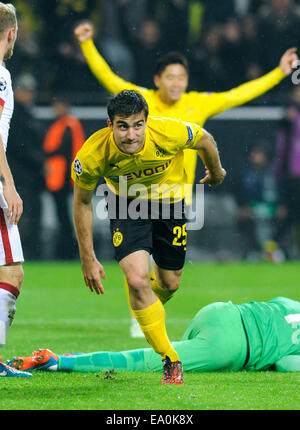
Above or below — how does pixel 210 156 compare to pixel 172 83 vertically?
below

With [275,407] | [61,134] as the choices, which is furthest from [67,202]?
[275,407]

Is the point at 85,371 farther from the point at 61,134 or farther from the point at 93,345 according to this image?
the point at 61,134

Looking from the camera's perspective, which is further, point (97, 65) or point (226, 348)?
point (97, 65)

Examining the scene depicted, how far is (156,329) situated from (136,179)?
95 cm

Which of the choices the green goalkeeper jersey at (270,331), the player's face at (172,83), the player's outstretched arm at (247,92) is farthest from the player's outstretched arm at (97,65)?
the green goalkeeper jersey at (270,331)

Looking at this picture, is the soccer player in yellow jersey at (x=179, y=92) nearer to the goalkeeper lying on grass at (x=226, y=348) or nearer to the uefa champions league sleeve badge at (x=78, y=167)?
the goalkeeper lying on grass at (x=226, y=348)

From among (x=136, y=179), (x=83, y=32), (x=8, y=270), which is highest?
(x=83, y=32)

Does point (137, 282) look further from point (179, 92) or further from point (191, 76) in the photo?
point (191, 76)

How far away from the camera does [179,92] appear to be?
7.24 metres

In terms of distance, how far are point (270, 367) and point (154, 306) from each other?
98 cm

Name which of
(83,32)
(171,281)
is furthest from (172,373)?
(83,32)

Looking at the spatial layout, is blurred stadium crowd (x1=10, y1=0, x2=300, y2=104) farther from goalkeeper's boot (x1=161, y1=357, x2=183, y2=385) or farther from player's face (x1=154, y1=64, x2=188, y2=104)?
goalkeeper's boot (x1=161, y1=357, x2=183, y2=385)

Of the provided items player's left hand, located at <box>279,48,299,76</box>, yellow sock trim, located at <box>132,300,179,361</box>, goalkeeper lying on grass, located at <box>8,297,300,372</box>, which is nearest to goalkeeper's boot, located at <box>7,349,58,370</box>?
goalkeeper lying on grass, located at <box>8,297,300,372</box>

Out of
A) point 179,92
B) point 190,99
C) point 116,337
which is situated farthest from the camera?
point 190,99
